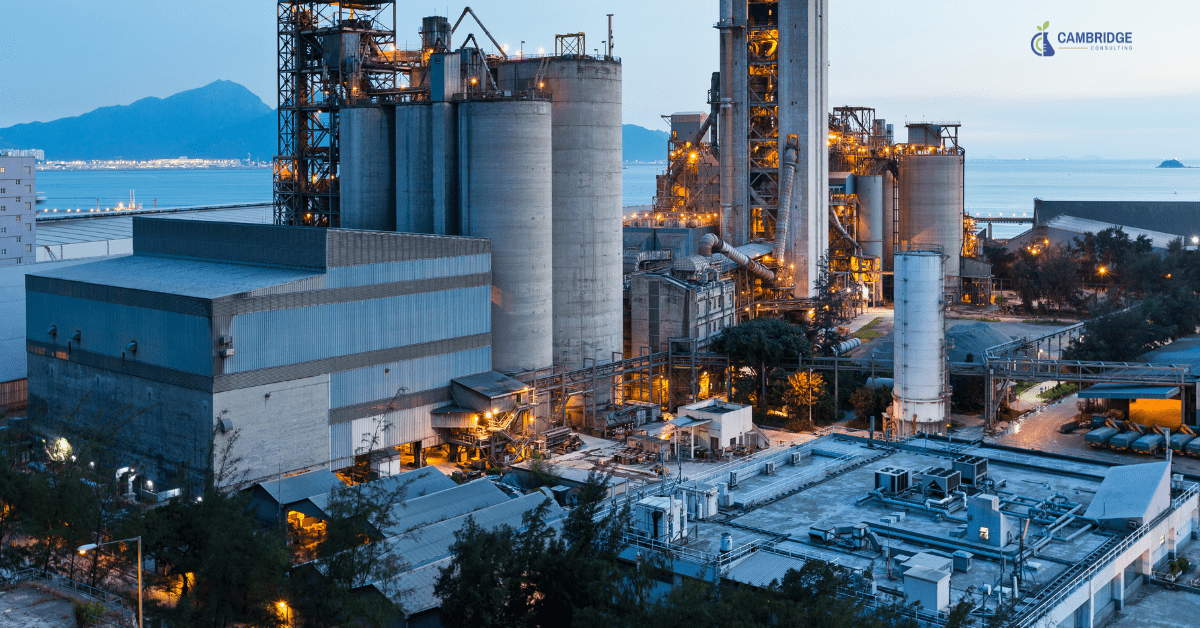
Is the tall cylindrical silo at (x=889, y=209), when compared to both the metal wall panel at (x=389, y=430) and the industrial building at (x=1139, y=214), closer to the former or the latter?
the industrial building at (x=1139, y=214)

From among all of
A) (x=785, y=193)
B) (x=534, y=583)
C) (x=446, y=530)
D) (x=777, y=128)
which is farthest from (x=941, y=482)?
(x=777, y=128)

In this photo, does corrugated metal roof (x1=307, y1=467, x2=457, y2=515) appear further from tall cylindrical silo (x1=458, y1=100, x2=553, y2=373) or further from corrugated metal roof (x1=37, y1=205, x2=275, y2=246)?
corrugated metal roof (x1=37, y1=205, x2=275, y2=246)

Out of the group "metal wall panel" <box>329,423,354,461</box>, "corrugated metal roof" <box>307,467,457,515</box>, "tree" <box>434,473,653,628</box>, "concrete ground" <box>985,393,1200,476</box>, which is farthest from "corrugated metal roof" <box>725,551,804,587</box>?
"metal wall panel" <box>329,423,354,461</box>

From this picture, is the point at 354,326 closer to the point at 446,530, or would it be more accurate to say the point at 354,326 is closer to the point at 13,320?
the point at 446,530

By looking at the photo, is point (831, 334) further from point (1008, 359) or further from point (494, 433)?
point (494, 433)

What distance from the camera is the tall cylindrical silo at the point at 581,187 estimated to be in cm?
5572

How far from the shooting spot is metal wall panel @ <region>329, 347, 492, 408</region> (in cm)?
4556

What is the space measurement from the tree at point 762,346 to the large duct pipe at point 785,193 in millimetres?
19219

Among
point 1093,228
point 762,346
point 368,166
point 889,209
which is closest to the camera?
point 762,346

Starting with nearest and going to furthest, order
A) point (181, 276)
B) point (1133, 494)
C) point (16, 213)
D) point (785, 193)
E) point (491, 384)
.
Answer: point (1133, 494) < point (181, 276) < point (491, 384) < point (785, 193) < point (16, 213)

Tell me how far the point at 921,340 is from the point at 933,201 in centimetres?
4210

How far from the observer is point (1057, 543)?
102ft

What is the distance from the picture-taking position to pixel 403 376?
1890 inches

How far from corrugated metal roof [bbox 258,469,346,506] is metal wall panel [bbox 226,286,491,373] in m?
4.56
